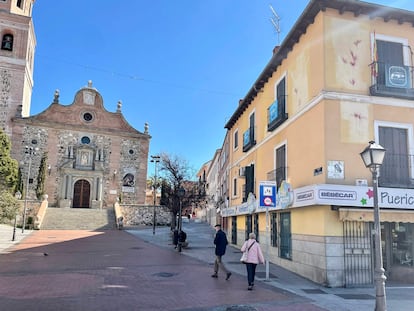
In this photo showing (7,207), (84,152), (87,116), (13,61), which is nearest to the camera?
(7,207)

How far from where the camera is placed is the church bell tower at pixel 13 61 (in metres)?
38.1

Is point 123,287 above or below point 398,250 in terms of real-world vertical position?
below

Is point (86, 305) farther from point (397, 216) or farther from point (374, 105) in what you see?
point (374, 105)

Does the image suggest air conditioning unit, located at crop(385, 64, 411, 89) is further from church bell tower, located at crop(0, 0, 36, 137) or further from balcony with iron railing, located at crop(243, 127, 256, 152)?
church bell tower, located at crop(0, 0, 36, 137)

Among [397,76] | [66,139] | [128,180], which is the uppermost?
[66,139]

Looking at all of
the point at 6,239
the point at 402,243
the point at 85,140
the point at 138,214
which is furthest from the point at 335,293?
the point at 85,140

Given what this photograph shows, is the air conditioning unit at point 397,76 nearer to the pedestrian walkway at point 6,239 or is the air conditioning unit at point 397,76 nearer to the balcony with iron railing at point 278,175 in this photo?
the balcony with iron railing at point 278,175

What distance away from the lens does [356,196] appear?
33.8 ft

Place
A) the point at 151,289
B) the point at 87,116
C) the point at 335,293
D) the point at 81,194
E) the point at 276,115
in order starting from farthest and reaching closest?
1. the point at 87,116
2. the point at 81,194
3. the point at 276,115
4. the point at 335,293
5. the point at 151,289

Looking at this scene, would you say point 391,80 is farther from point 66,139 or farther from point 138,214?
point 66,139

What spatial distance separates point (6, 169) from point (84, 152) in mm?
8696

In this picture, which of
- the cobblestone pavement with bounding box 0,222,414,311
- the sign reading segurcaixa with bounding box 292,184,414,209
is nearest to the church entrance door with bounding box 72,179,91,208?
the cobblestone pavement with bounding box 0,222,414,311

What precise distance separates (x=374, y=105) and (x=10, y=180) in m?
32.4

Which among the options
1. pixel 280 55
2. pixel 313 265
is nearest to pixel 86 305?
pixel 313 265
